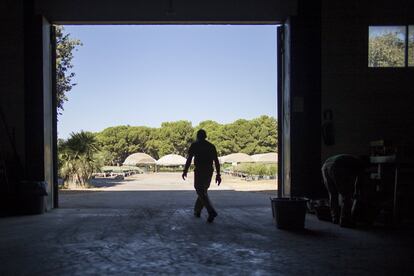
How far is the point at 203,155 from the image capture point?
870 centimetres

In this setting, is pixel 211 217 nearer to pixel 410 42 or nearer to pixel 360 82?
pixel 360 82

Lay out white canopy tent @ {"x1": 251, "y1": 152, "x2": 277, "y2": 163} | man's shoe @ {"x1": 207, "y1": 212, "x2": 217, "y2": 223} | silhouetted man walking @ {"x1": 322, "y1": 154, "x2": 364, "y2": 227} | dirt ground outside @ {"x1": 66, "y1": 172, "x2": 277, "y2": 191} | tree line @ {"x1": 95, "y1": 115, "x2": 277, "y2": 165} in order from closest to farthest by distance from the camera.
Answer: silhouetted man walking @ {"x1": 322, "y1": 154, "x2": 364, "y2": 227}
man's shoe @ {"x1": 207, "y1": 212, "x2": 217, "y2": 223}
dirt ground outside @ {"x1": 66, "y1": 172, "x2": 277, "y2": 191}
white canopy tent @ {"x1": 251, "y1": 152, "x2": 277, "y2": 163}
tree line @ {"x1": 95, "y1": 115, "x2": 277, "y2": 165}

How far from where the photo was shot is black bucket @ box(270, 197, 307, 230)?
23.7 ft

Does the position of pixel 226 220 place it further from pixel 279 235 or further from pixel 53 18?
pixel 53 18

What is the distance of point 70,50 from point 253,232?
62.6 ft

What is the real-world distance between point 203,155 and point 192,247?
3.16m

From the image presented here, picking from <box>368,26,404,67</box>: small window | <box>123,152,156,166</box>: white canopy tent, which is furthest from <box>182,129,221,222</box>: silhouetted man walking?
<box>123,152,156,166</box>: white canopy tent

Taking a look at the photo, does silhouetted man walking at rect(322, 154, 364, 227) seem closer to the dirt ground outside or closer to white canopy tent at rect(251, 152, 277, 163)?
the dirt ground outside

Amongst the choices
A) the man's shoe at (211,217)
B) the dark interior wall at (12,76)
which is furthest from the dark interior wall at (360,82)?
the dark interior wall at (12,76)

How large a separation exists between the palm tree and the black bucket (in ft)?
48.3

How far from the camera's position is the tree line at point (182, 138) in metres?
56.7

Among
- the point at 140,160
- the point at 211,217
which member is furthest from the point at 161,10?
the point at 140,160

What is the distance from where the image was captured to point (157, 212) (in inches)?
386

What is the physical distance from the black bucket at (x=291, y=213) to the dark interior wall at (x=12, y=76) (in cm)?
607
